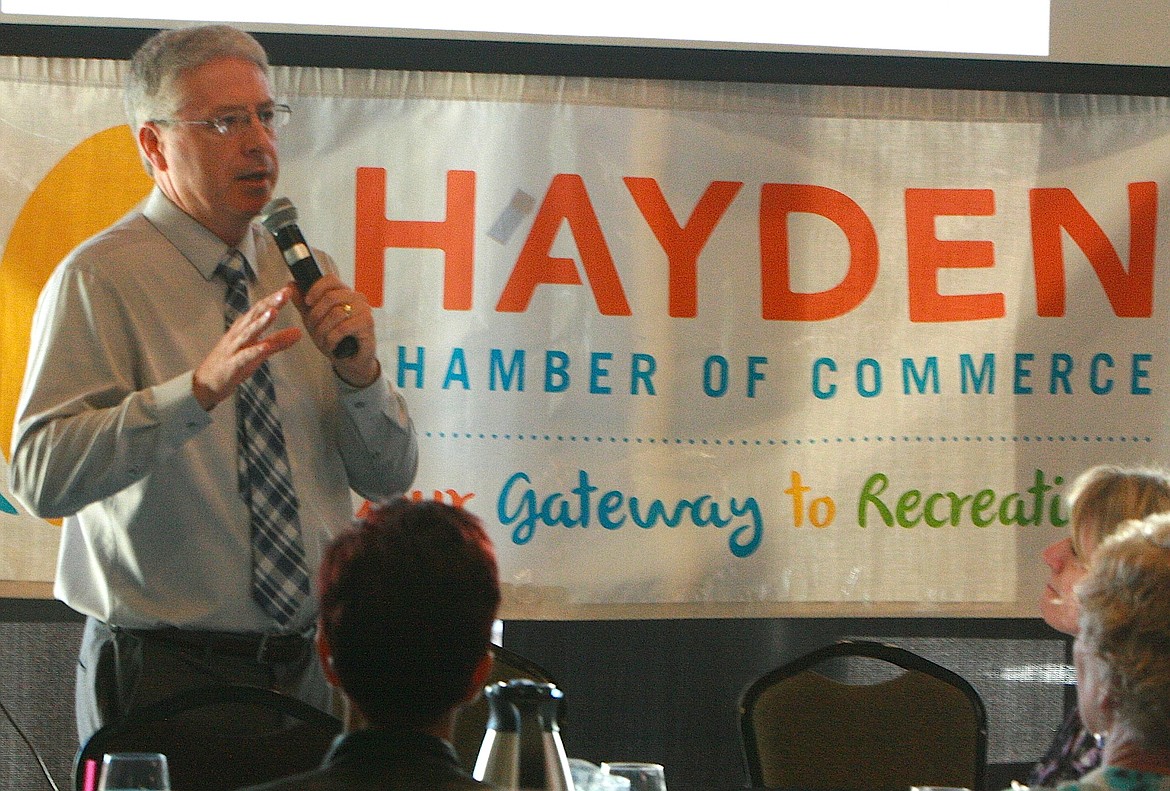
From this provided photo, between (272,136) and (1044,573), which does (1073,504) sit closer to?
(1044,573)

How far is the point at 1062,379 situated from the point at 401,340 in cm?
159

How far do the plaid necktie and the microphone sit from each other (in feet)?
0.66

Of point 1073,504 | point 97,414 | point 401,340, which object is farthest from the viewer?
point 401,340

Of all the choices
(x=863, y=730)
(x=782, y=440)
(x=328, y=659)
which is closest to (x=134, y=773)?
(x=328, y=659)

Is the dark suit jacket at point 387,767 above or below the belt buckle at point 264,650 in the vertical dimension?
above

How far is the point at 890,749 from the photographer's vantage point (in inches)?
98.5

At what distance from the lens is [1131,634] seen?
4.64 ft

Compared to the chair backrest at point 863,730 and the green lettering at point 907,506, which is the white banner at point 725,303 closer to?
the green lettering at point 907,506

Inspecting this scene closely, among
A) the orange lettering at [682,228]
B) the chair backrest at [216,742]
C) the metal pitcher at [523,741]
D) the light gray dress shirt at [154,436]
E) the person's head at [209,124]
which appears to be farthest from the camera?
the orange lettering at [682,228]

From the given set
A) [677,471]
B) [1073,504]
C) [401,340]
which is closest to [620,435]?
[677,471]

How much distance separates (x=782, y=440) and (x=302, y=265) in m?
1.49

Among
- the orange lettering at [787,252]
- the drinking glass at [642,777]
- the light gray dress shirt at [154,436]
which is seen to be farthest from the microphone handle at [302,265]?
the orange lettering at [787,252]

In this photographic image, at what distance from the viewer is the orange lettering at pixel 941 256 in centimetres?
335

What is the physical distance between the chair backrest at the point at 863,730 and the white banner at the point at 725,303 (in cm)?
78
